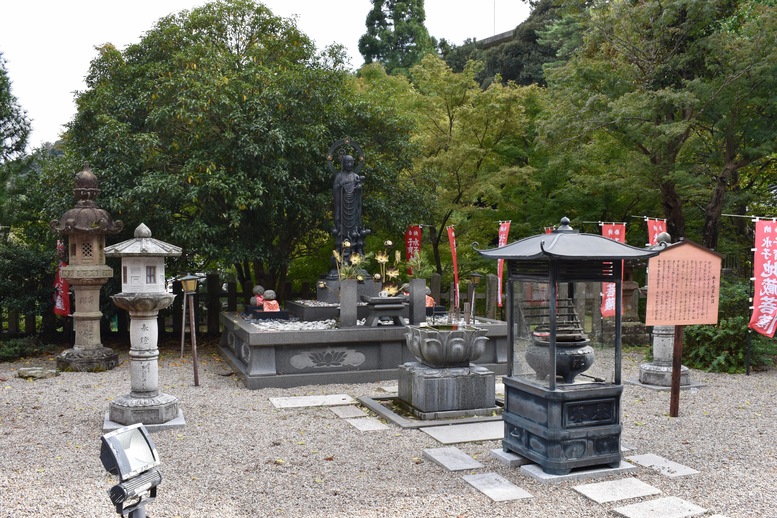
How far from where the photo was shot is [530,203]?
1634cm

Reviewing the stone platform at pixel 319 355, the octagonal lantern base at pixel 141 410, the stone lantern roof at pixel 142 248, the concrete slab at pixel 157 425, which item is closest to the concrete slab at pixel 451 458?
the concrete slab at pixel 157 425

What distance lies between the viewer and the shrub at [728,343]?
11.3 metres

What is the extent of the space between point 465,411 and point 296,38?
35.1ft

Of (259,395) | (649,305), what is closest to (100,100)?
(259,395)

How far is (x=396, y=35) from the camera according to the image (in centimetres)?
3086

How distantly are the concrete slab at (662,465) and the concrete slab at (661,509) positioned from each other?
74 centimetres

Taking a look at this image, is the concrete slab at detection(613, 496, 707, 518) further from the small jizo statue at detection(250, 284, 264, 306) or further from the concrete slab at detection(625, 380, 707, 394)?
the small jizo statue at detection(250, 284, 264, 306)

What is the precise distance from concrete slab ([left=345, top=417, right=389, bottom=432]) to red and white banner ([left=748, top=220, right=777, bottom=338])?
22.3ft

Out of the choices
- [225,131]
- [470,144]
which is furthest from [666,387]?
[225,131]

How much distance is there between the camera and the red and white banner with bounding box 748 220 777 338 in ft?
34.2

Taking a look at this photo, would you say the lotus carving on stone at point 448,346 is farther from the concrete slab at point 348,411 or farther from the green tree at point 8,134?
the green tree at point 8,134

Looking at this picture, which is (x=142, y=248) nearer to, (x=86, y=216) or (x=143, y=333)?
(x=143, y=333)

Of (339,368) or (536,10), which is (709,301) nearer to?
(339,368)

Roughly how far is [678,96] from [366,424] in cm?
924
